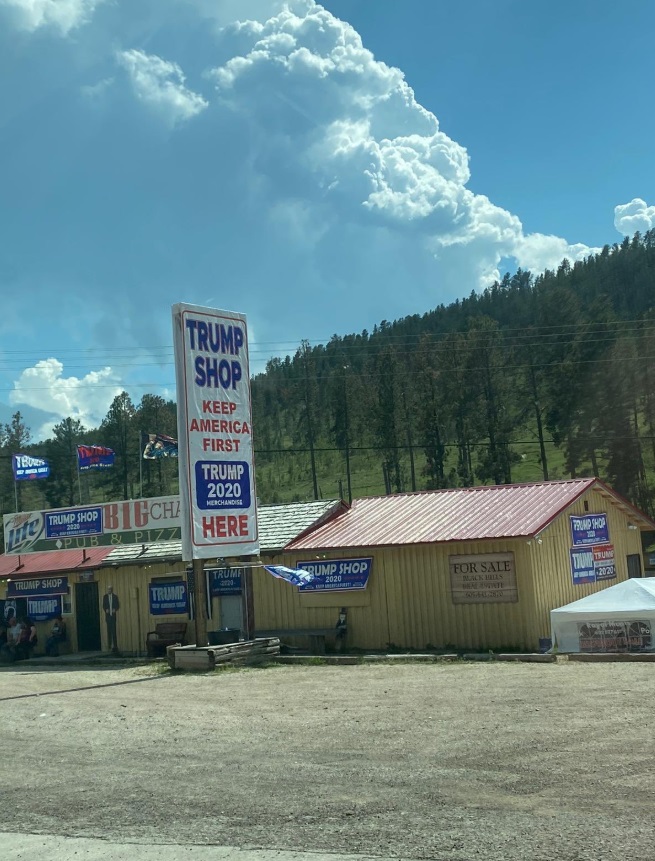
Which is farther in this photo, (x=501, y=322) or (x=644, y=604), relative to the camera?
→ (x=501, y=322)

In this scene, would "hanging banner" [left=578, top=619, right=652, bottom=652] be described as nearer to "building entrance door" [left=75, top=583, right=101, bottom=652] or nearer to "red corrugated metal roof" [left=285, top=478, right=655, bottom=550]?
"red corrugated metal roof" [left=285, top=478, right=655, bottom=550]

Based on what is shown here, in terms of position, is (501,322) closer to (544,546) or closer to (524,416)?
(524,416)

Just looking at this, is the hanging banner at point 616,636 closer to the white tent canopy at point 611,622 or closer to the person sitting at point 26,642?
the white tent canopy at point 611,622

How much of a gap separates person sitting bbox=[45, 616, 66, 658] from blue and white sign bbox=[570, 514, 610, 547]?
15.9 m

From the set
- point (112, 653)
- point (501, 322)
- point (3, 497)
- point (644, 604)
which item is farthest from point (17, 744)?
point (501, 322)

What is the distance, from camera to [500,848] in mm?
6430

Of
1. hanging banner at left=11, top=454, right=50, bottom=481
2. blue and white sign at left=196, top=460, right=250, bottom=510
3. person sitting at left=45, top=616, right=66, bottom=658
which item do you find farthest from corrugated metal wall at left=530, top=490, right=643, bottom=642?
hanging banner at left=11, top=454, right=50, bottom=481

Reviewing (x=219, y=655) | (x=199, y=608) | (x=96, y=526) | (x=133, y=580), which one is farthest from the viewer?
(x=133, y=580)

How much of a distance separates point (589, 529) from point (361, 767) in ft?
58.3

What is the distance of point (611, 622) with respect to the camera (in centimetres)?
1997

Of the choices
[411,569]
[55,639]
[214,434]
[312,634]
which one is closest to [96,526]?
[55,639]

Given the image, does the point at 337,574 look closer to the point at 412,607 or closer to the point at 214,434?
the point at 412,607

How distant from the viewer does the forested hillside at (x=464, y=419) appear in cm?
5697

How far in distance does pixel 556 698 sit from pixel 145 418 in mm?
62889
